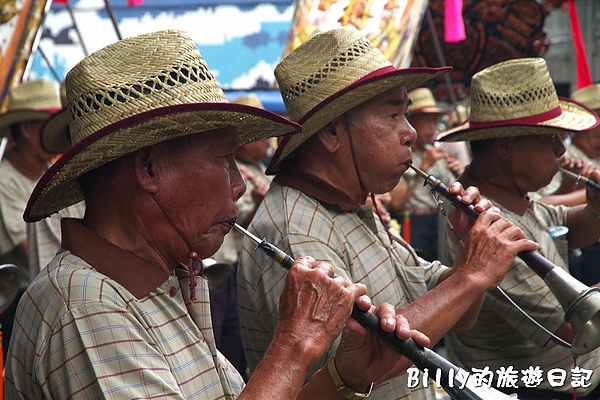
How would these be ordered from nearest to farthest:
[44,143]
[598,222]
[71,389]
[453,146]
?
[71,389]
[598,222]
[44,143]
[453,146]

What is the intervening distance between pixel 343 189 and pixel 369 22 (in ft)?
7.84

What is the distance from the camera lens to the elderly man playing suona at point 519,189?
4184 millimetres

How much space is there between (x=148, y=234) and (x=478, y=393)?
918 millimetres

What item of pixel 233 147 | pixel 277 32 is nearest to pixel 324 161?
pixel 233 147

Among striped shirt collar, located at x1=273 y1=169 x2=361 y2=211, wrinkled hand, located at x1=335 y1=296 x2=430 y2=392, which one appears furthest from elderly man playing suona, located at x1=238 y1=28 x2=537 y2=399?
Answer: wrinkled hand, located at x1=335 y1=296 x2=430 y2=392

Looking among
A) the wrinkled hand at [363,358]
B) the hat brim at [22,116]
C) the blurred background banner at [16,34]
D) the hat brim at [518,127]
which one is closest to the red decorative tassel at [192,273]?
the wrinkled hand at [363,358]

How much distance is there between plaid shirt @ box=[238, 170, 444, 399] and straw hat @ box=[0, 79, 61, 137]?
2.96m

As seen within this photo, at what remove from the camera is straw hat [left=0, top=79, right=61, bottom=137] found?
19.3 ft

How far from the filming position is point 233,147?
2.43 meters

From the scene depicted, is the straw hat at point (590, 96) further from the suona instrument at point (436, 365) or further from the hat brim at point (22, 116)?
the suona instrument at point (436, 365)

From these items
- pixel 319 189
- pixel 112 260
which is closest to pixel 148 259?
pixel 112 260

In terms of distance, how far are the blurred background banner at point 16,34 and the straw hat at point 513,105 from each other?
201cm

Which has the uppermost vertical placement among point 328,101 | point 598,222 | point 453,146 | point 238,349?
point 328,101

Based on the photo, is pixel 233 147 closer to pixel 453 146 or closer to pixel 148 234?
pixel 148 234
